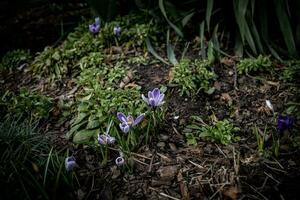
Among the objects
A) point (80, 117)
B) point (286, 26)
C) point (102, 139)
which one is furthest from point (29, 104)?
point (286, 26)

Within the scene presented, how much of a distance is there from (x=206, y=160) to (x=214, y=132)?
0.17 meters

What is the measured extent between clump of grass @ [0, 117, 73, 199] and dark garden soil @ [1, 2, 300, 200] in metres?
0.10

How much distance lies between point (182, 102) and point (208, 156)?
45 centimetres

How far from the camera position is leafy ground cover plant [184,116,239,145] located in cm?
187

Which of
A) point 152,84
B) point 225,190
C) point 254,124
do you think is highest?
point 152,84

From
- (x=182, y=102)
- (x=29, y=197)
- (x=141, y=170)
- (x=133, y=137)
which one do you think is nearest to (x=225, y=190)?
(x=141, y=170)

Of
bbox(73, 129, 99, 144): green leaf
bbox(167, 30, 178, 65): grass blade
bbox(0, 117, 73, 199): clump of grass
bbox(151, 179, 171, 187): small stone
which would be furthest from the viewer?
bbox(167, 30, 178, 65): grass blade

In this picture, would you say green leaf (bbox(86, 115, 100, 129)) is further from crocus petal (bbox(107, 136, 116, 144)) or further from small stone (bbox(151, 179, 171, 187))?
small stone (bbox(151, 179, 171, 187))

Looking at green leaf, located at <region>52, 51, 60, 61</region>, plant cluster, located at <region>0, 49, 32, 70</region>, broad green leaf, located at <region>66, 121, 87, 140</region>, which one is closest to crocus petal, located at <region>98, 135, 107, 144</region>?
broad green leaf, located at <region>66, 121, 87, 140</region>

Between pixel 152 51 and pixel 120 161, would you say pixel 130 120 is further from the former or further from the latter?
pixel 152 51

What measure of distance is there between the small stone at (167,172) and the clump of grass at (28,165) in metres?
0.44

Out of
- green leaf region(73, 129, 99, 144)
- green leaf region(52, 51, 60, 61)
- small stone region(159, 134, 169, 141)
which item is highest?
green leaf region(52, 51, 60, 61)

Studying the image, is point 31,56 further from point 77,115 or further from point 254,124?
point 254,124

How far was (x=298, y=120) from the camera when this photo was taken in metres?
1.96
